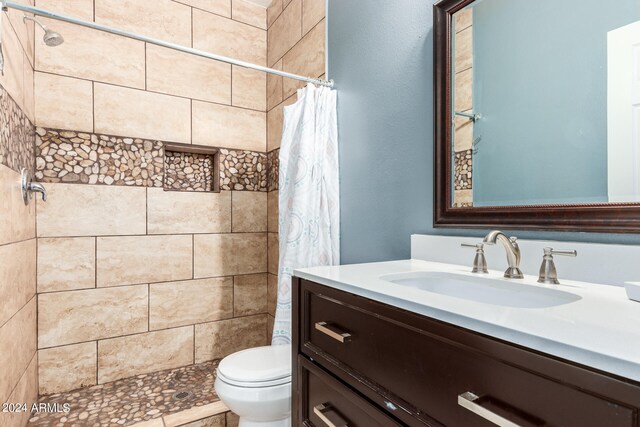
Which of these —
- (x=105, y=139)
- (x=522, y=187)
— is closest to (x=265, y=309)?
(x=105, y=139)

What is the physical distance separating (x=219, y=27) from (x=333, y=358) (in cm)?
253

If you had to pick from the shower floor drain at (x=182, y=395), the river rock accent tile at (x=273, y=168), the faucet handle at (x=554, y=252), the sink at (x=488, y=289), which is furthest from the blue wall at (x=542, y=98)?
the shower floor drain at (x=182, y=395)

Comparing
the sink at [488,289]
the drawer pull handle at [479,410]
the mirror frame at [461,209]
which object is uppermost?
the mirror frame at [461,209]

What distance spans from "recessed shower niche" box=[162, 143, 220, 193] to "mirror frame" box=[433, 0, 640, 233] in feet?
5.66

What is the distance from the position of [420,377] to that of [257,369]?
978mm

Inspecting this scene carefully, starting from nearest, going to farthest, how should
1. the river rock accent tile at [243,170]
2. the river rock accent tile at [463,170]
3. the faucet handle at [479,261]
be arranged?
the faucet handle at [479,261] → the river rock accent tile at [463,170] → the river rock accent tile at [243,170]

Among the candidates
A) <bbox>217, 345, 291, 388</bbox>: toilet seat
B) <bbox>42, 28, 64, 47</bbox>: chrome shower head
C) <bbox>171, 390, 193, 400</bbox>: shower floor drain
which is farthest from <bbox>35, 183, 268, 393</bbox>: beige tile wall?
<bbox>217, 345, 291, 388</bbox>: toilet seat

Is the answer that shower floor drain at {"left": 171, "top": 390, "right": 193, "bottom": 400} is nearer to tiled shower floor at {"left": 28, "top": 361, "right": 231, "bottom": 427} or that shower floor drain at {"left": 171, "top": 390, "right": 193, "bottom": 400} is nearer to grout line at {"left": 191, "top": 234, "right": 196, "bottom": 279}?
tiled shower floor at {"left": 28, "top": 361, "right": 231, "bottom": 427}

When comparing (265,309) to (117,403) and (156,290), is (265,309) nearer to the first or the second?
(156,290)

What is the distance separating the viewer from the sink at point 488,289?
893 mm

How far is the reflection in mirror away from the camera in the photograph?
3.00 feet

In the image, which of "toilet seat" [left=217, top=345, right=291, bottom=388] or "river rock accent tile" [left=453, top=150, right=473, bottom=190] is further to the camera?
"toilet seat" [left=217, top=345, right=291, bottom=388]

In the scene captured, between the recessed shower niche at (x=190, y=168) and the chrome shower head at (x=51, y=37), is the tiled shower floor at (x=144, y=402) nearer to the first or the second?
the recessed shower niche at (x=190, y=168)

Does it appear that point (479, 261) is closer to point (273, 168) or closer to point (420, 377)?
point (420, 377)
